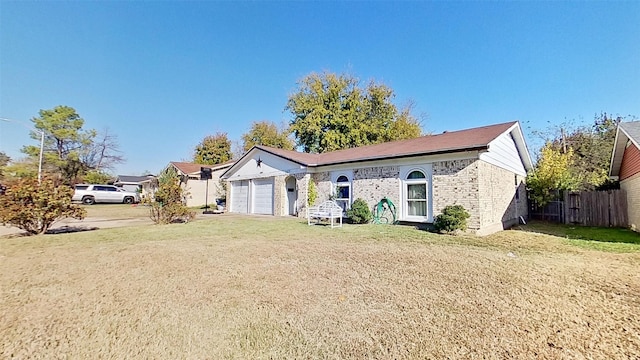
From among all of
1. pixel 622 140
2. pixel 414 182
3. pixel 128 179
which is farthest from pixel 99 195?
pixel 622 140

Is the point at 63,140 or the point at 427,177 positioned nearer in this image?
the point at 427,177

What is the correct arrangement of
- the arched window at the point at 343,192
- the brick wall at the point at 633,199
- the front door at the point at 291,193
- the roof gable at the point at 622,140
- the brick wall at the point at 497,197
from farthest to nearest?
the front door at the point at 291,193
the arched window at the point at 343,192
the brick wall at the point at 633,199
the brick wall at the point at 497,197
the roof gable at the point at 622,140

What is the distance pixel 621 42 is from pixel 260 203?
19.6 m

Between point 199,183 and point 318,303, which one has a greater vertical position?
point 199,183

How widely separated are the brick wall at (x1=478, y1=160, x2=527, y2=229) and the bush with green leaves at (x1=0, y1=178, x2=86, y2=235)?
14724 mm

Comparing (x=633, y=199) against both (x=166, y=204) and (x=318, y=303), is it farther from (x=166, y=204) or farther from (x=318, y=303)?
(x=166, y=204)

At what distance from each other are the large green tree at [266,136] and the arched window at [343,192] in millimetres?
22930

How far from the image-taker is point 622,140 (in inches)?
471

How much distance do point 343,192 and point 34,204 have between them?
11970 mm

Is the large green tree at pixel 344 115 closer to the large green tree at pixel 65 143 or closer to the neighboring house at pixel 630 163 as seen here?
the neighboring house at pixel 630 163

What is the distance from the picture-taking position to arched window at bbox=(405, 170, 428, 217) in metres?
11.1

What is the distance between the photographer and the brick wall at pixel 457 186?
9.55 metres

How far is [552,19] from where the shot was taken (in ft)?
34.1

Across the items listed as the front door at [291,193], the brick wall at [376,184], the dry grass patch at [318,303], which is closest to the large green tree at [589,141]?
the brick wall at [376,184]
